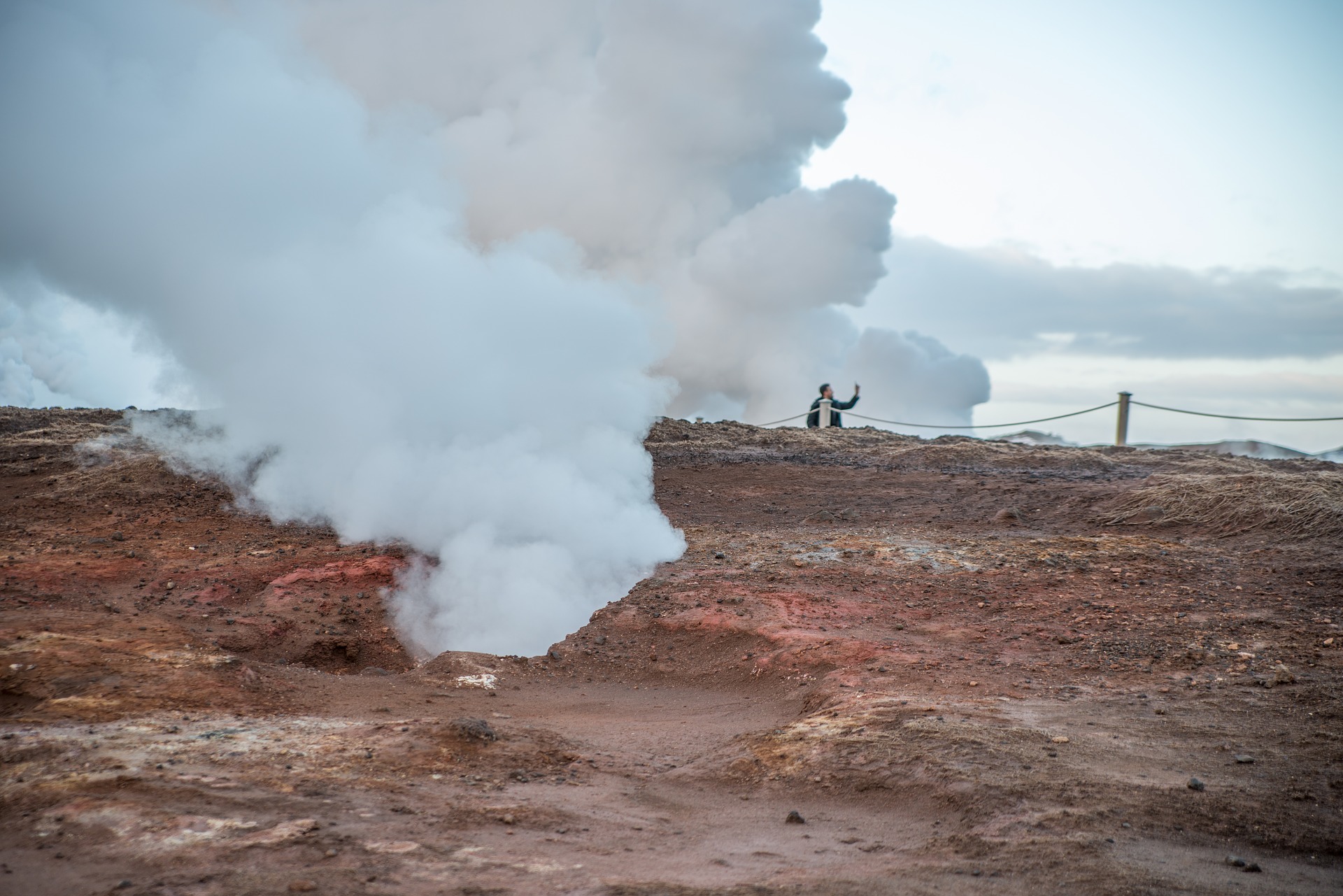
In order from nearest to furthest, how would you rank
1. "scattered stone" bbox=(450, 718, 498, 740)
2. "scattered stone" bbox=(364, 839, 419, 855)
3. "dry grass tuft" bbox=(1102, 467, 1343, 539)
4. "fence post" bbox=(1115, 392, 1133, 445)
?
"scattered stone" bbox=(364, 839, 419, 855) → "scattered stone" bbox=(450, 718, 498, 740) → "dry grass tuft" bbox=(1102, 467, 1343, 539) → "fence post" bbox=(1115, 392, 1133, 445)

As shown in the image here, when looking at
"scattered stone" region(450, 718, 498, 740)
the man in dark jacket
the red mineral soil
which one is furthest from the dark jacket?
"scattered stone" region(450, 718, 498, 740)

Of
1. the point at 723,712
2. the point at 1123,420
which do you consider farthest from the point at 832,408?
the point at 723,712

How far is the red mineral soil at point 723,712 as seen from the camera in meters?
3.69

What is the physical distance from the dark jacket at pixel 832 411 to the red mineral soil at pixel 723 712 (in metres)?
8.13

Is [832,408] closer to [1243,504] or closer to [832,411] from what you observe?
[832,411]

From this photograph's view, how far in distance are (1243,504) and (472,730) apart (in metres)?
9.02

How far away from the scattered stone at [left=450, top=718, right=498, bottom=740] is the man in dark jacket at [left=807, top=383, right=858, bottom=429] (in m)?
14.8

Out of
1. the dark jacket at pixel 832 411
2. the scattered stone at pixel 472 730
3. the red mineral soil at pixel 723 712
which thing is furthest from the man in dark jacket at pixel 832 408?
the scattered stone at pixel 472 730

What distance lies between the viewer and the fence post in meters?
17.8

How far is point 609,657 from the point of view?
25.0 feet

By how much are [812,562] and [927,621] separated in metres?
1.79

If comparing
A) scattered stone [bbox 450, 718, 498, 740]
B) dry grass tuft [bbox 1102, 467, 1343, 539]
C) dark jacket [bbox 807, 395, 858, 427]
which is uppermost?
dark jacket [bbox 807, 395, 858, 427]

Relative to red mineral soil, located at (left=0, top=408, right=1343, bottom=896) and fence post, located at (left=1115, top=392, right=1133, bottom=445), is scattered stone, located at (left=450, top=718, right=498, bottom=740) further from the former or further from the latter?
fence post, located at (left=1115, top=392, right=1133, bottom=445)

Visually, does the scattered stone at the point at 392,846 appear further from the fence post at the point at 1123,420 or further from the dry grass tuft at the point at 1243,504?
the fence post at the point at 1123,420
